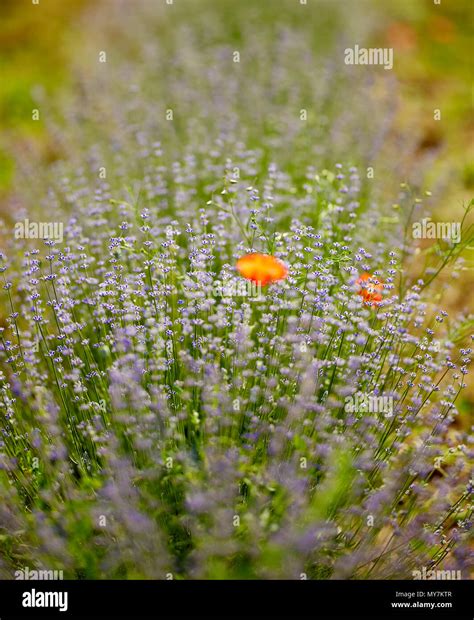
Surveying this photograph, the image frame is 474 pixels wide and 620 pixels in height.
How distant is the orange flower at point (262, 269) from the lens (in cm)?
243

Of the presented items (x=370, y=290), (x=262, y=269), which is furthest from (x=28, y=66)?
(x=370, y=290)

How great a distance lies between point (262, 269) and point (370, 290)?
1.34 ft

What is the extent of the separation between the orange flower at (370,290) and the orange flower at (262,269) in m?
0.29

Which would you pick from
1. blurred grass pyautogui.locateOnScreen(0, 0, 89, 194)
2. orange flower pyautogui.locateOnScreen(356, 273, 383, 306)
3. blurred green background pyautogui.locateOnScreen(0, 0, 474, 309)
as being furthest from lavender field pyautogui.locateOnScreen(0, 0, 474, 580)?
blurred grass pyautogui.locateOnScreen(0, 0, 89, 194)

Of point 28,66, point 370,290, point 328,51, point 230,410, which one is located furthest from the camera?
point 28,66

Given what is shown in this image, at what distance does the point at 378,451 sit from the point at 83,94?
3609mm

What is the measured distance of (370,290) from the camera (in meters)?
2.37

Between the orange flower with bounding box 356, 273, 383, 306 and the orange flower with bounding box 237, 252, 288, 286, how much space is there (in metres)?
0.29

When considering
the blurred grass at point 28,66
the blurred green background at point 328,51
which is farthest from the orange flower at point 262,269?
the blurred grass at point 28,66

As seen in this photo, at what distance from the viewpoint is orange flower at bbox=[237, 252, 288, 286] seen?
2.43m

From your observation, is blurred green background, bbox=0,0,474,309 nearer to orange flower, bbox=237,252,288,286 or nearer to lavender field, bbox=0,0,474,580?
lavender field, bbox=0,0,474,580

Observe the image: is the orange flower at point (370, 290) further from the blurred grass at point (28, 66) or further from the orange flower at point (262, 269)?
the blurred grass at point (28, 66)

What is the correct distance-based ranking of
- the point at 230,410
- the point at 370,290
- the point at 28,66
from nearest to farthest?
the point at 230,410 → the point at 370,290 → the point at 28,66

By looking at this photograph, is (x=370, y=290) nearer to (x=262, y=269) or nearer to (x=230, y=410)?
(x=262, y=269)
